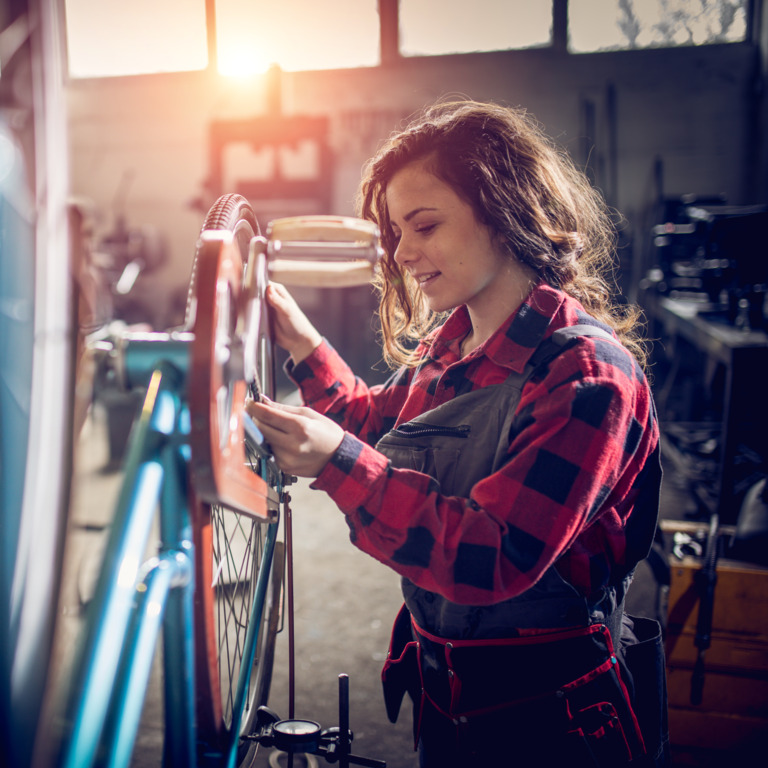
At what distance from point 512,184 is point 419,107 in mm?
4936

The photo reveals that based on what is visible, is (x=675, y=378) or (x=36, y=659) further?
(x=675, y=378)

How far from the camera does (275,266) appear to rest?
68cm

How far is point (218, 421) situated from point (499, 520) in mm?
320

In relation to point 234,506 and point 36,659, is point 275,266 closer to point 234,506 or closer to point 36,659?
point 234,506

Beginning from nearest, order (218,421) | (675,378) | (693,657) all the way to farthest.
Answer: (218,421)
(693,657)
(675,378)

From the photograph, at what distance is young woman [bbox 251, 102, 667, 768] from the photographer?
0.65m

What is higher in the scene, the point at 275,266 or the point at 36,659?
the point at 275,266

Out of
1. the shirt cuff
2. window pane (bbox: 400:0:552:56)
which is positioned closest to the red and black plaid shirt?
the shirt cuff

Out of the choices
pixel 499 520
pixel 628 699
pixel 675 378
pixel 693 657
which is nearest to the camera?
pixel 499 520

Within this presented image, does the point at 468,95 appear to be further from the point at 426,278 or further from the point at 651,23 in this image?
the point at 426,278

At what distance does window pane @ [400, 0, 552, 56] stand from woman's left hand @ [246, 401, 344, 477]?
235 inches

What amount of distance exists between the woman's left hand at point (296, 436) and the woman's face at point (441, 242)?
31cm

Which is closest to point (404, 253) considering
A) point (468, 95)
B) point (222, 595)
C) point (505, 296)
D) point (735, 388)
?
point (505, 296)

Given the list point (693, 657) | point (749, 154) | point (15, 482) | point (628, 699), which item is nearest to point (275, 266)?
point (15, 482)
